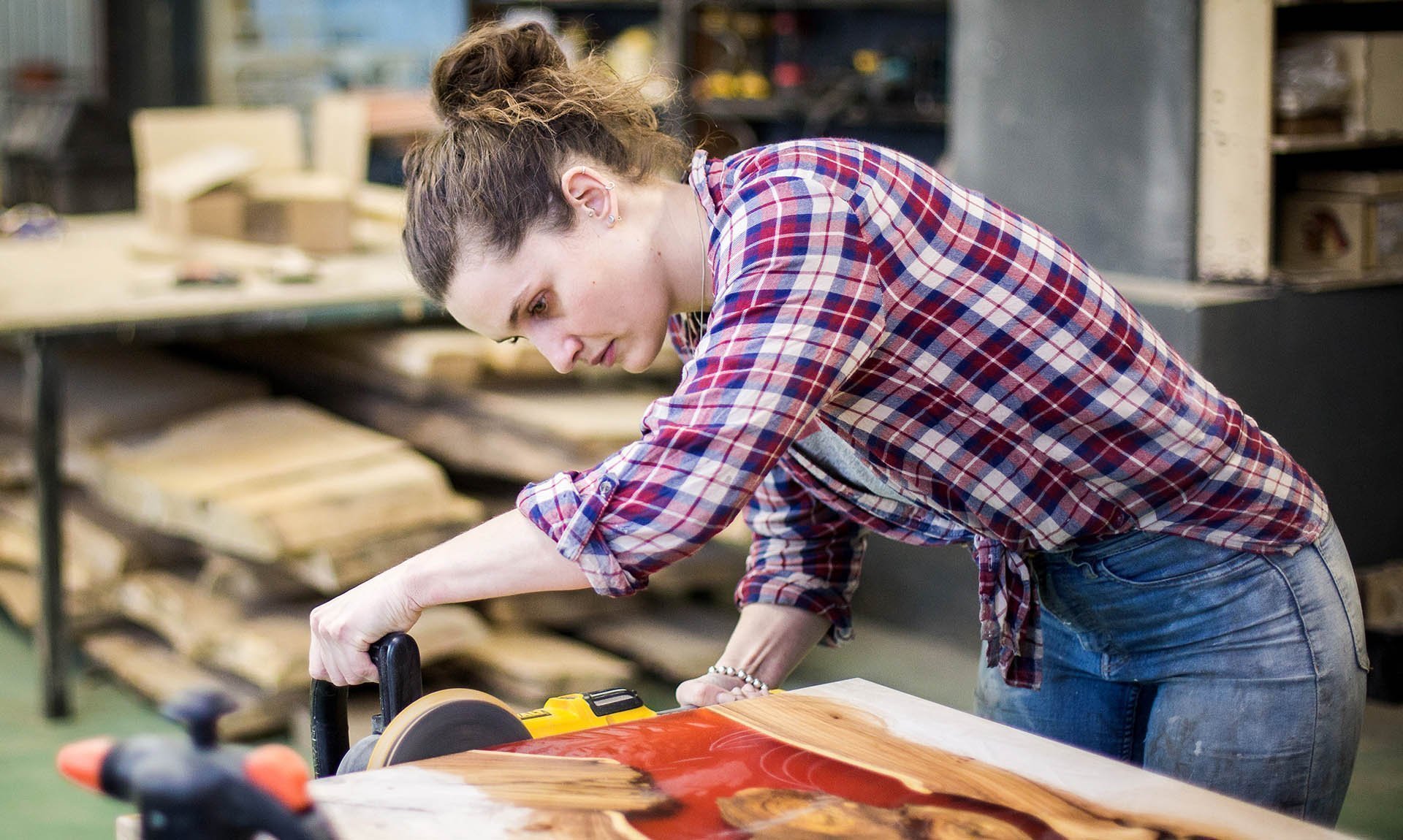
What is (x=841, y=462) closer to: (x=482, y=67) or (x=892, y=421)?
(x=892, y=421)

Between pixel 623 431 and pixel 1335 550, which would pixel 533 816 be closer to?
pixel 1335 550

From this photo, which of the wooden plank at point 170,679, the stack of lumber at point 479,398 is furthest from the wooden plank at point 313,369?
the wooden plank at point 170,679

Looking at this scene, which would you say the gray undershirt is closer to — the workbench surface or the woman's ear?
the woman's ear

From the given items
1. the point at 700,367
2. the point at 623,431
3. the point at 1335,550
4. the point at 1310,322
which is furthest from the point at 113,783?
the point at 1310,322

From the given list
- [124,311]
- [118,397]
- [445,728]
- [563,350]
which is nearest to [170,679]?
[118,397]

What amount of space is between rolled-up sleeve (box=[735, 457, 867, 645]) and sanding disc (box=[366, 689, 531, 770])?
37cm

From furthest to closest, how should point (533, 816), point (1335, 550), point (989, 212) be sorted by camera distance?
point (1335, 550) → point (989, 212) → point (533, 816)

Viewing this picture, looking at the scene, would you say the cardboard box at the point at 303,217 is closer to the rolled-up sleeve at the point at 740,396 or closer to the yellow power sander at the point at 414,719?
the yellow power sander at the point at 414,719

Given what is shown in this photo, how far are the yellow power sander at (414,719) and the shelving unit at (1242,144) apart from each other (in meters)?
2.21

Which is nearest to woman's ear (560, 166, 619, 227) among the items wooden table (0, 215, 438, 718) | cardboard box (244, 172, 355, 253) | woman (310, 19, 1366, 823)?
woman (310, 19, 1366, 823)

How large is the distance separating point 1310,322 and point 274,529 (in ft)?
7.61

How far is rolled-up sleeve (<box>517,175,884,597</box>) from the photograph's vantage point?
112 cm

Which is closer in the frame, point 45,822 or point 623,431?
point 45,822

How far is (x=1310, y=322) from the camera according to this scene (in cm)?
329
